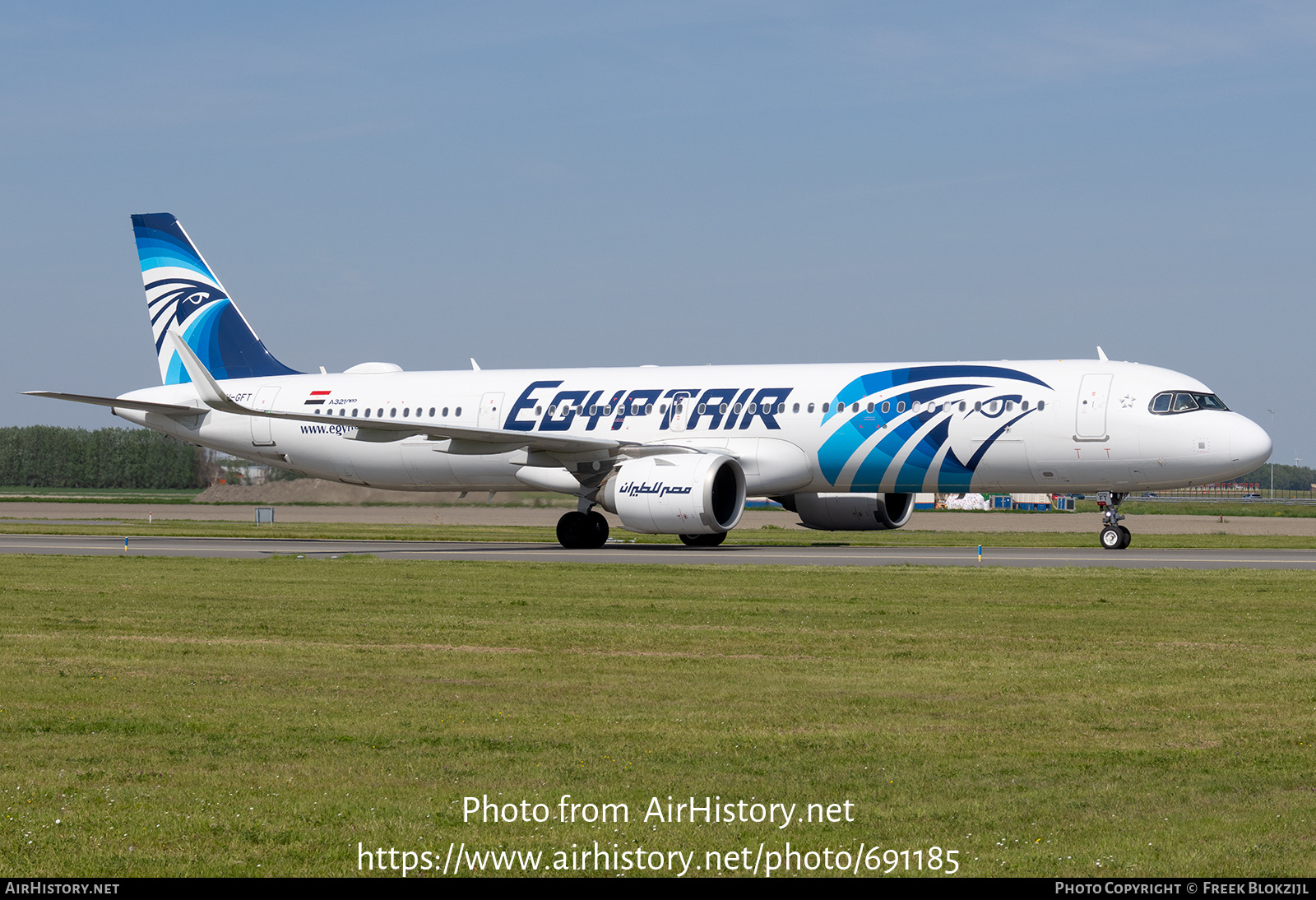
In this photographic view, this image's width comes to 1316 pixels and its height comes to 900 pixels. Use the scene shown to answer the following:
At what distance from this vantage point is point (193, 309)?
131ft

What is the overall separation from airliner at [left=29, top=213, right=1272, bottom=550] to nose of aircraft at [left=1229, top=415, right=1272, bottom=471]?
4 cm

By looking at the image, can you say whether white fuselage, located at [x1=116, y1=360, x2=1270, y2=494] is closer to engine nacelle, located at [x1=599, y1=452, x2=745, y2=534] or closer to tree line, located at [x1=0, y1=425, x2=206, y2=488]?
engine nacelle, located at [x1=599, y1=452, x2=745, y2=534]

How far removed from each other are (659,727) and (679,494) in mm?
19997

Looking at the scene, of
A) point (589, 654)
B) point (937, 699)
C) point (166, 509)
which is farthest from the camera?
point (166, 509)

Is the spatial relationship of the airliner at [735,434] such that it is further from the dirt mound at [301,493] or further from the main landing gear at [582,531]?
the dirt mound at [301,493]

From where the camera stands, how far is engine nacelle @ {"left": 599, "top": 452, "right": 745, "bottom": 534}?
29.5m

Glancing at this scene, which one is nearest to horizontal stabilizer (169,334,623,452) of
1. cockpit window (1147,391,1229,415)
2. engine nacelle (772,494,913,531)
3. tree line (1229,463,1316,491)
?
engine nacelle (772,494,913,531)

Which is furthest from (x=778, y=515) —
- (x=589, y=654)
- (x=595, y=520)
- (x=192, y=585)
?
(x=589, y=654)

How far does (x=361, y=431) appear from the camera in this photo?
3375 cm

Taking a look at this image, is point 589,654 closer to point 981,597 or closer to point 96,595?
point 981,597

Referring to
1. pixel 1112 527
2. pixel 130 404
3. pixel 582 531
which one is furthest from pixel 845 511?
pixel 130 404

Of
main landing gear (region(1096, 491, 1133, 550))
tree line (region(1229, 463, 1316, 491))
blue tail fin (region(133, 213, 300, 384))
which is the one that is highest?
tree line (region(1229, 463, 1316, 491))

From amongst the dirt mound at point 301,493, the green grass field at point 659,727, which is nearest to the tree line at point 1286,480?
the dirt mound at point 301,493

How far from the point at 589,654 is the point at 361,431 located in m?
21.4
